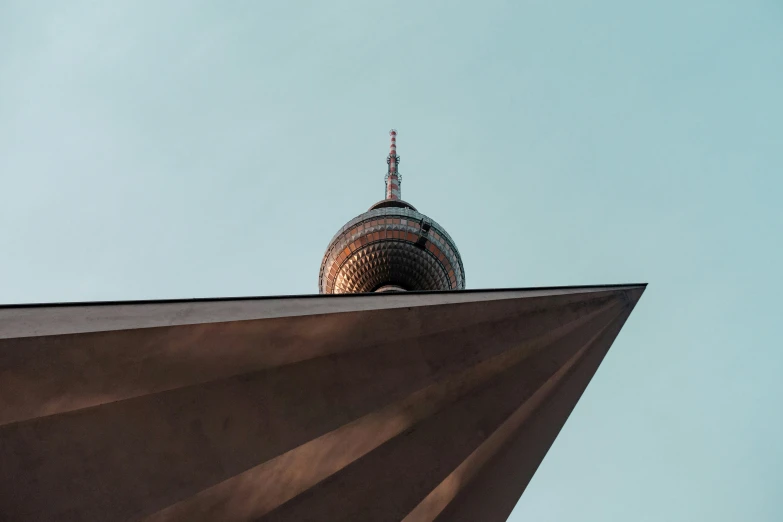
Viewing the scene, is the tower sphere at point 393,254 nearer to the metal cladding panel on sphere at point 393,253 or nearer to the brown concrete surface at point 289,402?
the metal cladding panel on sphere at point 393,253

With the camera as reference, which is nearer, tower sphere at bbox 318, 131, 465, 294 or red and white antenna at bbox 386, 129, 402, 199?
tower sphere at bbox 318, 131, 465, 294

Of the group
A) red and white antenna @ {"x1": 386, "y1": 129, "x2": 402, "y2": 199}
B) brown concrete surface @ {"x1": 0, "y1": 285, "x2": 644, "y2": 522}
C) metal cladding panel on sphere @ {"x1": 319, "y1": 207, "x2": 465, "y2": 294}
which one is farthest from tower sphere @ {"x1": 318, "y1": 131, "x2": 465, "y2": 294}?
brown concrete surface @ {"x1": 0, "y1": 285, "x2": 644, "y2": 522}

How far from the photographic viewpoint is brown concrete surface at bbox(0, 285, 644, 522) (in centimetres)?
540

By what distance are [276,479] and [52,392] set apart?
249 centimetres

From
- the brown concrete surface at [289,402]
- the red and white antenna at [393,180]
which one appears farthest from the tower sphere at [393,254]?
the brown concrete surface at [289,402]

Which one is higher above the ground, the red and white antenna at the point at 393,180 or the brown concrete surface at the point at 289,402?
the red and white antenna at the point at 393,180

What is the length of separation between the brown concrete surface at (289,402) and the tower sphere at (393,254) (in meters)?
22.6

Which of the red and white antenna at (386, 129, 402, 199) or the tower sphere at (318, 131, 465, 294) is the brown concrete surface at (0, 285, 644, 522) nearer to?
the tower sphere at (318, 131, 465, 294)

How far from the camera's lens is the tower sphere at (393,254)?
31516 mm

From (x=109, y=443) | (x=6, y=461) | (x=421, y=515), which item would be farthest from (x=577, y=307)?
(x=6, y=461)

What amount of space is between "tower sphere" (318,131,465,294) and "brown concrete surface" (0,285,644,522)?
2256cm

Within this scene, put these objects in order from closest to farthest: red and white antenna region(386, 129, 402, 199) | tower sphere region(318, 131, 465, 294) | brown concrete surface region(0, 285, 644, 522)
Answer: brown concrete surface region(0, 285, 644, 522) < tower sphere region(318, 131, 465, 294) < red and white antenna region(386, 129, 402, 199)

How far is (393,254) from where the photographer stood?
31.6 meters

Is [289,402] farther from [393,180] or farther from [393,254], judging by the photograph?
[393,180]
